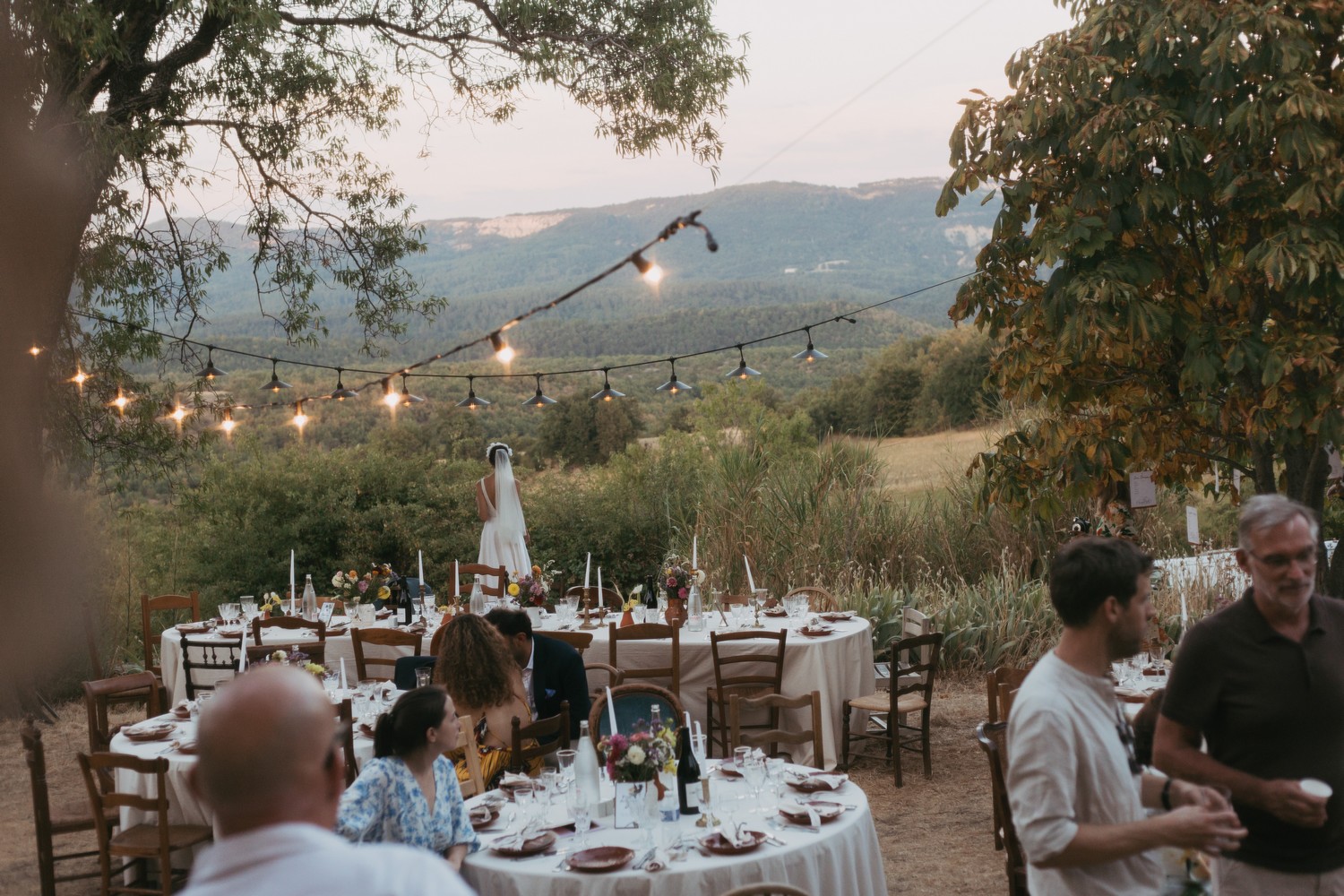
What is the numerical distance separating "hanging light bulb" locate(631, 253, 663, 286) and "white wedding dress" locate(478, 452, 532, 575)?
638 centimetres

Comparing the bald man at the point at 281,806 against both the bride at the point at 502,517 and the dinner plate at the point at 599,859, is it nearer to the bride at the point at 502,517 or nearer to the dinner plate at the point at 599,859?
the dinner plate at the point at 599,859

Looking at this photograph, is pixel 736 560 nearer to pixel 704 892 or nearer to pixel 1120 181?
pixel 1120 181

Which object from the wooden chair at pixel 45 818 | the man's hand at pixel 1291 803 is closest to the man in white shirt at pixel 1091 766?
the man's hand at pixel 1291 803

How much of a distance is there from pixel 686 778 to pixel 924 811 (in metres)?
3.18

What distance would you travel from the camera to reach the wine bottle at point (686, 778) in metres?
4.09

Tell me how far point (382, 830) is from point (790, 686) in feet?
14.1

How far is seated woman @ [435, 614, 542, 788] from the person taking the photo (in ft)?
16.4

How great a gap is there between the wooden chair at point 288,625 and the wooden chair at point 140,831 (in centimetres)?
225

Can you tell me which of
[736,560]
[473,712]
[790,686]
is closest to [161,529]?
[736,560]

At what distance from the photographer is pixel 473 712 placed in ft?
16.6

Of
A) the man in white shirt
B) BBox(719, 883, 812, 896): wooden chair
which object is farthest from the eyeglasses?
BBox(719, 883, 812, 896): wooden chair

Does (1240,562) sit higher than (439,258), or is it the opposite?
(439,258)

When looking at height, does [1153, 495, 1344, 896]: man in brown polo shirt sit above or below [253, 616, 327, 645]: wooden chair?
above

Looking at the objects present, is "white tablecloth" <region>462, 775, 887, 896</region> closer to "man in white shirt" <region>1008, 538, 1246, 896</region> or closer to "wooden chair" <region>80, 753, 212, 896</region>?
"man in white shirt" <region>1008, 538, 1246, 896</region>
